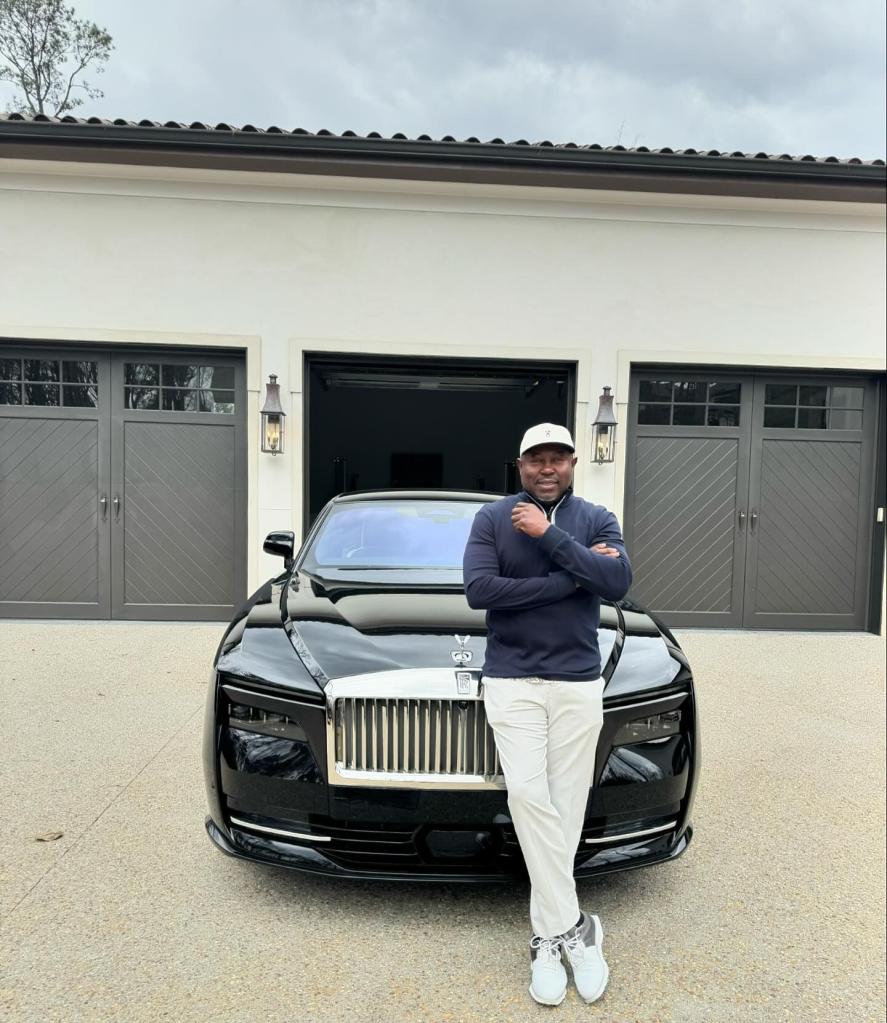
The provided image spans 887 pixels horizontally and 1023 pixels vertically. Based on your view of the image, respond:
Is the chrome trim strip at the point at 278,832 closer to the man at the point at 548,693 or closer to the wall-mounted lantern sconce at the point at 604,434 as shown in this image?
the man at the point at 548,693

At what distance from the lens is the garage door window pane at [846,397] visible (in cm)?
803

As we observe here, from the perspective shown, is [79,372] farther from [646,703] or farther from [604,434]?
[646,703]

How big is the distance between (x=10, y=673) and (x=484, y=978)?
16.6 ft

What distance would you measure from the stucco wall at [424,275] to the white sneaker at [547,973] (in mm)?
5861

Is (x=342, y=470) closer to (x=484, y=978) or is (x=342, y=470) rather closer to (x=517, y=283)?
(x=517, y=283)

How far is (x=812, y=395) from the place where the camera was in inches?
316

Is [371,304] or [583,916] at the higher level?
[371,304]

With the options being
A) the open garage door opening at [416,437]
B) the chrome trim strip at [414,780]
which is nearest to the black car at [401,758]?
the chrome trim strip at [414,780]

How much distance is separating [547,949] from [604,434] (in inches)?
243

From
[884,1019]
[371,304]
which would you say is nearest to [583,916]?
[884,1019]

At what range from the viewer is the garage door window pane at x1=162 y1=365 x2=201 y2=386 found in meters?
7.60

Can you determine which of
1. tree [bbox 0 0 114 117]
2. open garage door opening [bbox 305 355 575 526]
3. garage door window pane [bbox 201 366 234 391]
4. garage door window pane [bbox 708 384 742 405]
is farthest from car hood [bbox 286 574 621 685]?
open garage door opening [bbox 305 355 575 526]

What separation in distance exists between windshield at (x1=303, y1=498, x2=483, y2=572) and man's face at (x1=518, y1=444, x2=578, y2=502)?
133 cm

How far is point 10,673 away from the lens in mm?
5613
